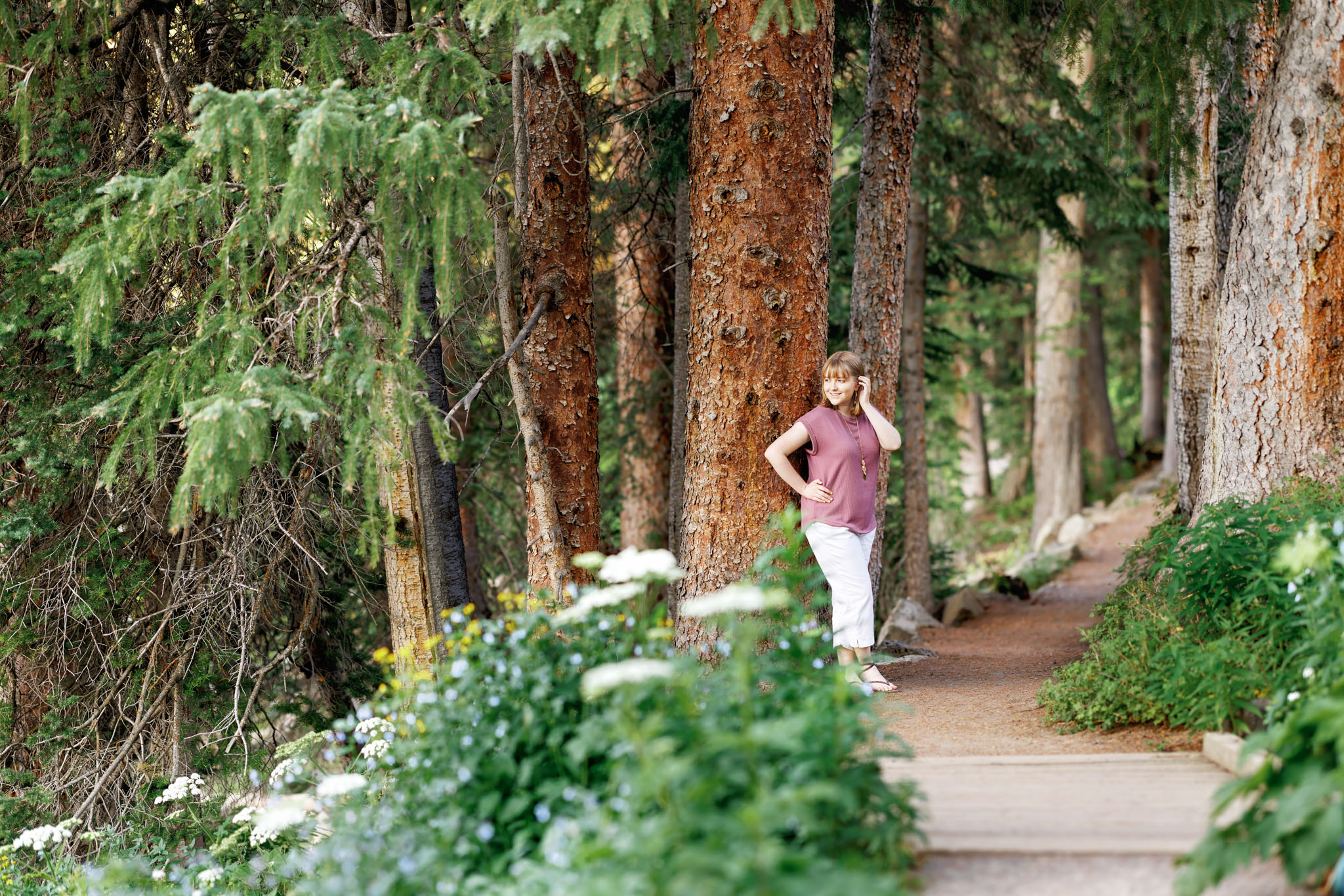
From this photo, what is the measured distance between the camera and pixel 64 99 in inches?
240

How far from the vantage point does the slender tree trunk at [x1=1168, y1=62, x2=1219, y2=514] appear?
7609 millimetres

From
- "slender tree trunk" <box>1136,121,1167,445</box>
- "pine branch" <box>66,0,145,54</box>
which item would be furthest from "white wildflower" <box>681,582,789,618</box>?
"slender tree trunk" <box>1136,121,1167,445</box>

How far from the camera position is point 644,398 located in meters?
10.1

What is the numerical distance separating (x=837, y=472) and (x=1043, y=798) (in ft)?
7.24

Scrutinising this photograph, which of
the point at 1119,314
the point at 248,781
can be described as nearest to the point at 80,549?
the point at 248,781

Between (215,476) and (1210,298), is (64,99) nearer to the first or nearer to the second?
(215,476)

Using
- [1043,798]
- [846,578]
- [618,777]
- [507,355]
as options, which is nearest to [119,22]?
[507,355]

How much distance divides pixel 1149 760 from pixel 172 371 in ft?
15.5

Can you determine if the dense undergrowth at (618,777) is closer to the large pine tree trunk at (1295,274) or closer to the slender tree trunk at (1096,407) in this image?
the large pine tree trunk at (1295,274)

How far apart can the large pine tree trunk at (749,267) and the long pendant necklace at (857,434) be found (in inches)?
10.4

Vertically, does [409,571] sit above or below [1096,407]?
below

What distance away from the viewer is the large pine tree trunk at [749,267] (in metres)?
5.35

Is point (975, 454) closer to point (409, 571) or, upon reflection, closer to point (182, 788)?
point (409, 571)

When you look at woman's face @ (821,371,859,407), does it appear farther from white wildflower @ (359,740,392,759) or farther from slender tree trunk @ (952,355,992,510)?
slender tree trunk @ (952,355,992,510)
